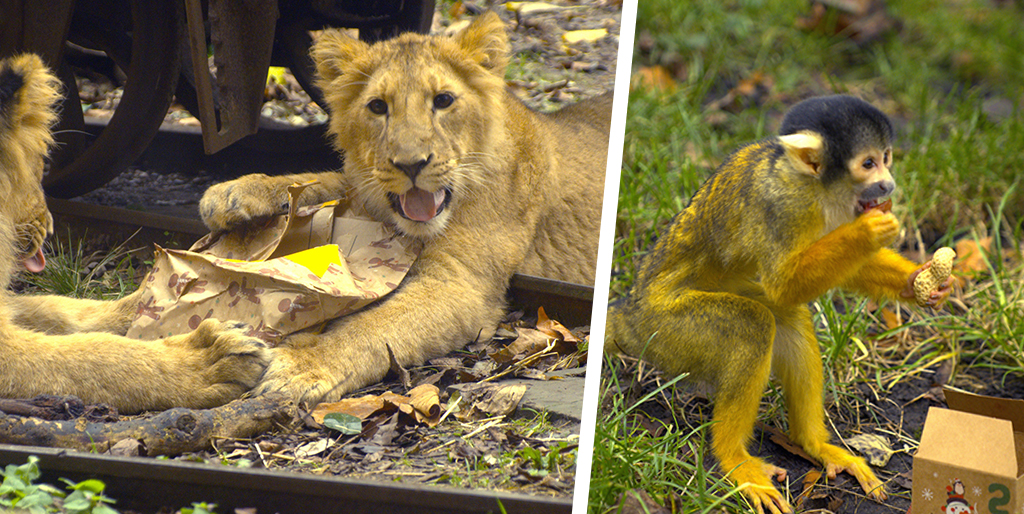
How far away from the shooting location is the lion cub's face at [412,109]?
2883 mm

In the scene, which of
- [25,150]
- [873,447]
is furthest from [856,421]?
[25,150]

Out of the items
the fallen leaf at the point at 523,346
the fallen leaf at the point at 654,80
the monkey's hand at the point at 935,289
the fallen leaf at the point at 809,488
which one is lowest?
the fallen leaf at the point at 809,488

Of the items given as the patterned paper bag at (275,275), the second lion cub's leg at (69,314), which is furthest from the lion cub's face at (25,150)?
the patterned paper bag at (275,275)

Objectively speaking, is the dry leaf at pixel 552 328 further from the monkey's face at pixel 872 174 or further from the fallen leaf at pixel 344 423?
the monkey's face at pixel 872 174

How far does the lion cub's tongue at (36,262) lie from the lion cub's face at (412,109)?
1.13 m

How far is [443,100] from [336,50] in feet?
1.50

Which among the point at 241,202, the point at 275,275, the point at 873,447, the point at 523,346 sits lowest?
the point at 873,447

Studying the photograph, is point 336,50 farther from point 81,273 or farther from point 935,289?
point 935,289

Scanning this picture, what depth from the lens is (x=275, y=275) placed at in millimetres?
2639

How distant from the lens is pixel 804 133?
2883 millimetres

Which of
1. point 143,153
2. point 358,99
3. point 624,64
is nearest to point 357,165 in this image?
point 358,99

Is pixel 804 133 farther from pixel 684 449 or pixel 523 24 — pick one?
pixel 684 449

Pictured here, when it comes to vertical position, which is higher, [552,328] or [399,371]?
[552,328]

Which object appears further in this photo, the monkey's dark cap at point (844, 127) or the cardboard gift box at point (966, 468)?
the monkey's dark cap at point (844, 127)
